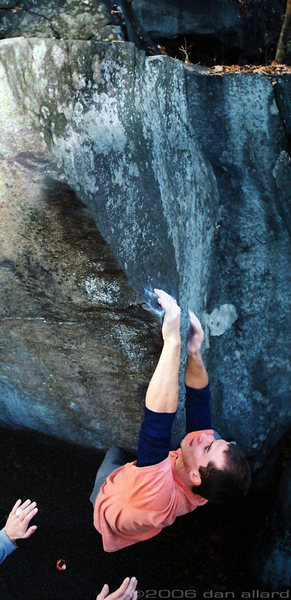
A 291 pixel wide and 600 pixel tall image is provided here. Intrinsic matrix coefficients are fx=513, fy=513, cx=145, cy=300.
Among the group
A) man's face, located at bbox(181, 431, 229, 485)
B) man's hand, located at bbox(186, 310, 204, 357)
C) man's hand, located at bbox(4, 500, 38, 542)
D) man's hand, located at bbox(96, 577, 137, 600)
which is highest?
man's hand, located at bbox(186, 310, 204, 357)

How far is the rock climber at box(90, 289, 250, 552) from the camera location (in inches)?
83.5

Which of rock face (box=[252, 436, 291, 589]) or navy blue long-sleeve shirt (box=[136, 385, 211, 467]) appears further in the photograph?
rock face (box=[252, 436, 291, 589])

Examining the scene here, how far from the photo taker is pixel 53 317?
254 cm

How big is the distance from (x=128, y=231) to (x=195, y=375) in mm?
801

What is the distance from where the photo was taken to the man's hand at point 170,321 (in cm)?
217

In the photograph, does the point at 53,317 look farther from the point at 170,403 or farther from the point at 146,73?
the point at 146,73

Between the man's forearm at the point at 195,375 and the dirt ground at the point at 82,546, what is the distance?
40.0 inches

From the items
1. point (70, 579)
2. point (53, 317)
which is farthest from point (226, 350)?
point (70, 579)

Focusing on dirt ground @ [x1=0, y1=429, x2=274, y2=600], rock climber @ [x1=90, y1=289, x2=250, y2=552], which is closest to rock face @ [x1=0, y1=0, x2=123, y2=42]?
rock climber @ [x1=90, y1=289, x2=250, y2=552]

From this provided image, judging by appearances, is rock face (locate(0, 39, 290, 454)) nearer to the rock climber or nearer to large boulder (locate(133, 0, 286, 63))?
the rock climber

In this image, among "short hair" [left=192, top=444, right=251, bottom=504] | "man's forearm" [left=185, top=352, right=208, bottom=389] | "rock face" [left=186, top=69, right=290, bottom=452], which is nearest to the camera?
"short hair" [left=192, top=444, right=251, bottom=504]

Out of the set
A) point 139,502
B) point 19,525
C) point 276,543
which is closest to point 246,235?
point 139,502

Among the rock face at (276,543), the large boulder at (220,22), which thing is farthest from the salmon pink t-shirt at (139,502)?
the large boulder at (220,22)

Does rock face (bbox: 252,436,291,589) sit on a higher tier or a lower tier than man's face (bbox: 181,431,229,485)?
lower
